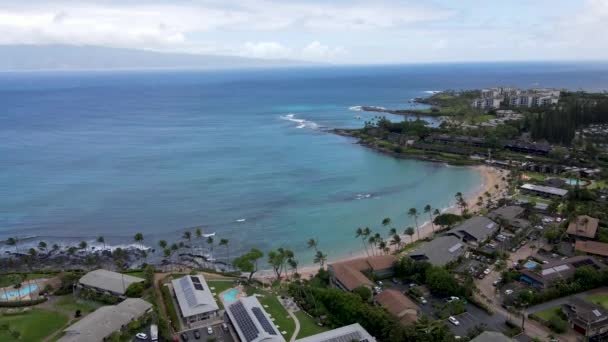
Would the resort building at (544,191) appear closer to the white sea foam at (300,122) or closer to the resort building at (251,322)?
the resort building at (251,322)

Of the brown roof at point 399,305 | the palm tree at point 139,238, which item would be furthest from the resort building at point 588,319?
the palm tree at point 139,238

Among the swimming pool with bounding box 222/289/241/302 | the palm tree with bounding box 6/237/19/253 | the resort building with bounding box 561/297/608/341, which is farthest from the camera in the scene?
the palm tree with bounding box 6/237/19/253

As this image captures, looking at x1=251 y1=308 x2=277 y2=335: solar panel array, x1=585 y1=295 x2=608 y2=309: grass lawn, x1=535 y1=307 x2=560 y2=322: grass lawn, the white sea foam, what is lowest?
x1=535 y1=307 x2=560 y2=322: grass lawn

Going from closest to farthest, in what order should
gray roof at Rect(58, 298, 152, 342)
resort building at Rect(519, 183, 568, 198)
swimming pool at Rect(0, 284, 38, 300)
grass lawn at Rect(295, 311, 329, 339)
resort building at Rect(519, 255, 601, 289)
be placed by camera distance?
gray roof at Rect(58, 298, 152, 342)
grass lawn at Rect(295, 311, 329, 339)
resort building at Rect(519, 255, 601, 289)
swimming pool at Rect(0, 284, 38, 300)
resort building at Rect(519, 183, 568, 198)

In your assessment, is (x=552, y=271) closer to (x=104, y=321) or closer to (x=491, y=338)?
(x=491, y=338)

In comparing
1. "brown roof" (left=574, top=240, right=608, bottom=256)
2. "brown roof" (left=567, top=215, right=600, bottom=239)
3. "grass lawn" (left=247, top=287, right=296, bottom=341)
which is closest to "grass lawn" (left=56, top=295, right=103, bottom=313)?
"grass lawn" (left=247, top=287, right=296, bottom=341)

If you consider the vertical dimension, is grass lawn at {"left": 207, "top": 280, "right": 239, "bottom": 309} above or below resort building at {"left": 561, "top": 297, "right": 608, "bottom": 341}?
below

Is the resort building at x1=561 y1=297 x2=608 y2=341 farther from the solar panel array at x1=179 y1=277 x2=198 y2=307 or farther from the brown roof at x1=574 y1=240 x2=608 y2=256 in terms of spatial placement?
the solar panel array at x1=179 y1=277 x2=198 y2=307
